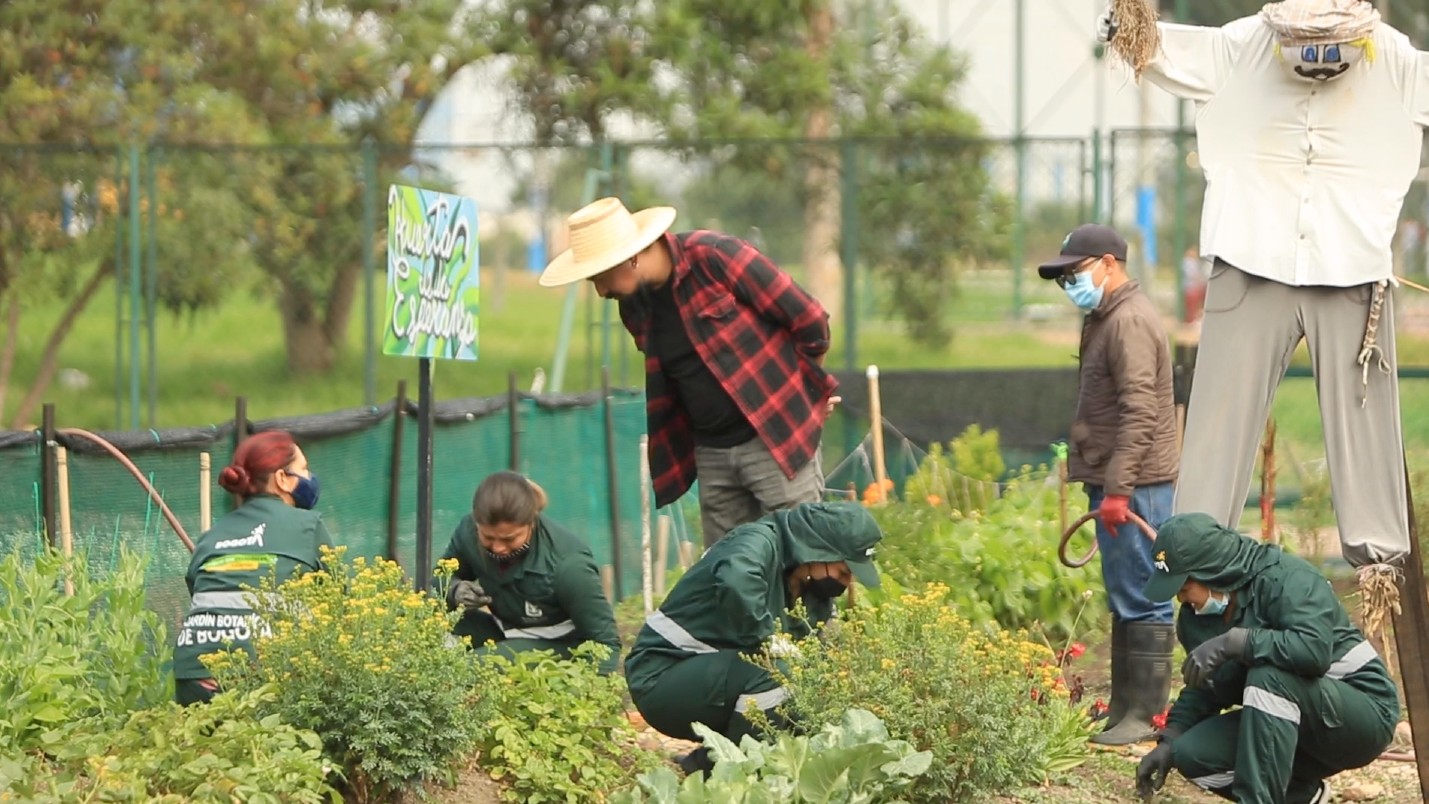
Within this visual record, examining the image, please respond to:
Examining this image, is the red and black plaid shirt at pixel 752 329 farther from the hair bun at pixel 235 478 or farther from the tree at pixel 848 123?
the tree at pixel 848 123

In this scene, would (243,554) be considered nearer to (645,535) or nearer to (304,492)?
(304,492)

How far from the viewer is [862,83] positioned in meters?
17.1

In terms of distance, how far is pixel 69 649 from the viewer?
5453 mm

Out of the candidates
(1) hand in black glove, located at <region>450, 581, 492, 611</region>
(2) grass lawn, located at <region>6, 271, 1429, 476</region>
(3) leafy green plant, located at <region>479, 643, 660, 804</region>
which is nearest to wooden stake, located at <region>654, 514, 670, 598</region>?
(2) grass lawn, located at <region>6, 271, 1429, 476</region>

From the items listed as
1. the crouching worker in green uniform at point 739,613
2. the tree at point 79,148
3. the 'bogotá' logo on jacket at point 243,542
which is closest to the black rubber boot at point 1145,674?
the crouching worker in green uniform at point 739,613

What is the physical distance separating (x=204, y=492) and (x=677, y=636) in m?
1.79

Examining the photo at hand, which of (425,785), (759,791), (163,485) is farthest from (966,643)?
(163,485)

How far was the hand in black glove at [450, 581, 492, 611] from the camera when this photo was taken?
651 centimetres

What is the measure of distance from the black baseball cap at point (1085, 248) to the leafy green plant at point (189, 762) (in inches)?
123

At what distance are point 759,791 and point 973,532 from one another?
394cm

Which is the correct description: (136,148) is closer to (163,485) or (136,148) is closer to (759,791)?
(163,485)

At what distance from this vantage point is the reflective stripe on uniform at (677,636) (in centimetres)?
590

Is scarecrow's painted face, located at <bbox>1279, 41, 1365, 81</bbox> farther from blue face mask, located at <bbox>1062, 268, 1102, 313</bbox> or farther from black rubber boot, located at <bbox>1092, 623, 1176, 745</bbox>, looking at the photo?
black rubber boot, located at <bbox>1092, 623, 1176, 745</bbox>

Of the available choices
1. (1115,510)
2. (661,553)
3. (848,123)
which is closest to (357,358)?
(848,123)
